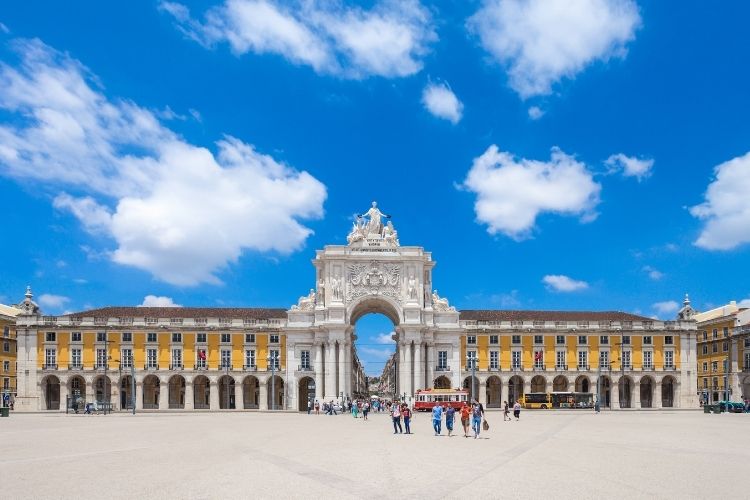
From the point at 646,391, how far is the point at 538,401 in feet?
68.9

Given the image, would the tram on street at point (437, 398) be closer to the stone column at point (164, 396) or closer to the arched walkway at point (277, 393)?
the arched walkway at point (277, 393)

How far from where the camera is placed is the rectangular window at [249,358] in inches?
3755

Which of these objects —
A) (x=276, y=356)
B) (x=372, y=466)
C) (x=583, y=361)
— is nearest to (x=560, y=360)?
(x=583, y=361)

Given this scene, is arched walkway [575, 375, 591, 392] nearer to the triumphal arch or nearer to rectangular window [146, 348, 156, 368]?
the triumphal arch

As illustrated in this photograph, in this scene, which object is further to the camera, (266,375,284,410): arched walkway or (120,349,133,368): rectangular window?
(266,375,284,410): arched walkway

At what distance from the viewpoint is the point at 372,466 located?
77.7ft

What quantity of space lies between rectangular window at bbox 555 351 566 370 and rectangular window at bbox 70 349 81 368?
56575 millimetres

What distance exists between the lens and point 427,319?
94.8 meters

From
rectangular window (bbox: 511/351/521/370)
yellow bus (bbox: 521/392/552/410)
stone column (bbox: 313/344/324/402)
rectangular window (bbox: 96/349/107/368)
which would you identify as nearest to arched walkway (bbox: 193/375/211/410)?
rectangular window (bbox: 96/349/107/368)

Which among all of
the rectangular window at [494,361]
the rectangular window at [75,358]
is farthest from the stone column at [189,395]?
the rectangular window at [494,361]

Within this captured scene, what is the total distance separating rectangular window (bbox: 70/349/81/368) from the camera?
3686 inches

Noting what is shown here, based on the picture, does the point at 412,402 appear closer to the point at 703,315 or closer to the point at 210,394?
Answer: the point at 210,394

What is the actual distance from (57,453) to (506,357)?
7494 centimetres

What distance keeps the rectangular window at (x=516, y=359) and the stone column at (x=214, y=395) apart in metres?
35.4
